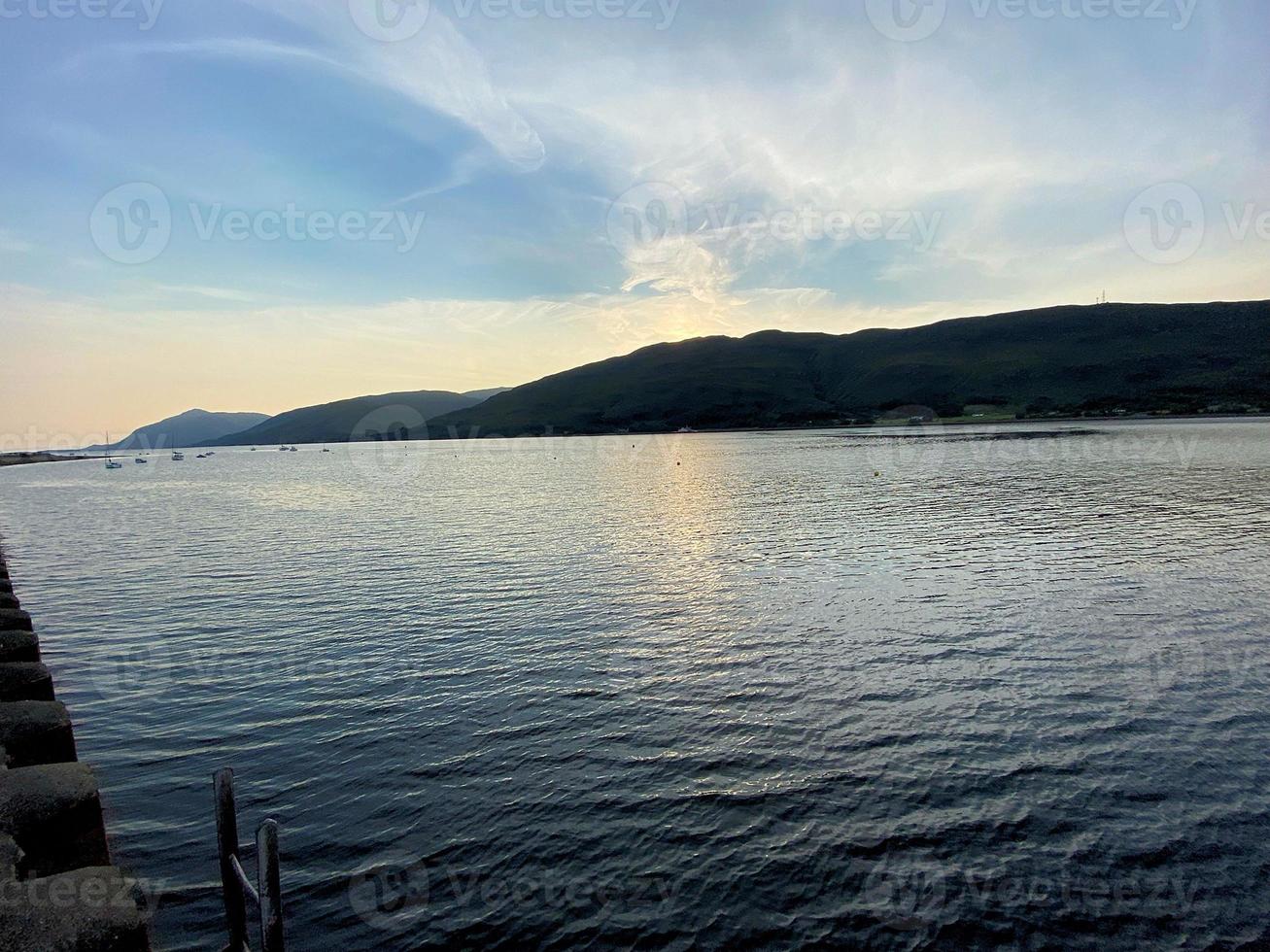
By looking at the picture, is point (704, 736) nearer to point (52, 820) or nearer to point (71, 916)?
point (71, 916)

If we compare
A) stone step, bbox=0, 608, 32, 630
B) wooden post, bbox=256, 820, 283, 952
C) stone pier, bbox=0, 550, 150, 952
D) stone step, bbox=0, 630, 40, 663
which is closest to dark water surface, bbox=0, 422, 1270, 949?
stone pier, bbox=0, 550, 150, 952

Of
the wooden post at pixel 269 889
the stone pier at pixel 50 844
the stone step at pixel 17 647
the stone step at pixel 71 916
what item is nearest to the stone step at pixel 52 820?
the stone pier at pixel 50 844

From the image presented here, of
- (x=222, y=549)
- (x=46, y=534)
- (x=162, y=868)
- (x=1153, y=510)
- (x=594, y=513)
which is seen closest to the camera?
(x=162, y=868)

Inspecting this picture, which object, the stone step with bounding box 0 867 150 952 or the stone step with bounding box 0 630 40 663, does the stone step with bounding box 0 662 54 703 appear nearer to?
the stone step with bounding box 0 630 40 663

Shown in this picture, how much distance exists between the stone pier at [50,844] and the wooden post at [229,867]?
3.96 ft

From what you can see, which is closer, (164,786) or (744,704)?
(164,786)

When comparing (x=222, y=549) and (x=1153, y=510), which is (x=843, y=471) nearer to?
(x=1153, y=510)

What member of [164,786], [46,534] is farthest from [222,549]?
[164,786]

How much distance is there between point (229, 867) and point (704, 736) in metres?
10.9

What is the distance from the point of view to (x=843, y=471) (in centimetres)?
10238

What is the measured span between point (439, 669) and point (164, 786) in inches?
330

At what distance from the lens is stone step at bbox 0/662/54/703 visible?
14164mm

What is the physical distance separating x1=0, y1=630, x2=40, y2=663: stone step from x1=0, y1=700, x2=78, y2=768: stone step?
13.0 ft

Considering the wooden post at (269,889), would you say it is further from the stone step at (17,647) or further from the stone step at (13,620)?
the stone step at (13,620)
